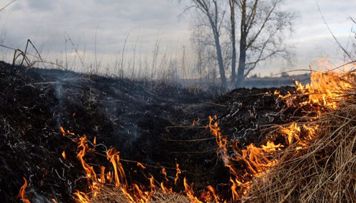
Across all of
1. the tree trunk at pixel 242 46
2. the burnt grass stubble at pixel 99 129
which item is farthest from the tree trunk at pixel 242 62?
the burnt grass stubble at pixel 99 129

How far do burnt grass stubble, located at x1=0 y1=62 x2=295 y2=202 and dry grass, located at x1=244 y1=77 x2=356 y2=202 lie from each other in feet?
6.07

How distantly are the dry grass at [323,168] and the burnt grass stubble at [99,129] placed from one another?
1.85m

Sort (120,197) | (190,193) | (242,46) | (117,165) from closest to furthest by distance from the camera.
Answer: (120,197)
(190,193)
(117,165)
(242,46)

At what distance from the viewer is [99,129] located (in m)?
6.45

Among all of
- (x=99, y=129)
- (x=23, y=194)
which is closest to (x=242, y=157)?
(x=99, y=129)

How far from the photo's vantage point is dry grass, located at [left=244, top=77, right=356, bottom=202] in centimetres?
338

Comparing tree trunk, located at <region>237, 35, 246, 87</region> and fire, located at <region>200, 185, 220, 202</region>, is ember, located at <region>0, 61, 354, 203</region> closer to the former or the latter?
fire, located at <region>200, 185, 220, 202</region>

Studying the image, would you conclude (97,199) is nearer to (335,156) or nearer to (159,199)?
(159,199)

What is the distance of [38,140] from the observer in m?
5.41

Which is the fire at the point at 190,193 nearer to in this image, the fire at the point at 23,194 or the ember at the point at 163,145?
the ember at the point at 163,145

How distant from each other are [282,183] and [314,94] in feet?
Result: 3.12

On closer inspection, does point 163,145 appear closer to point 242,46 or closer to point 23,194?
point 23,194

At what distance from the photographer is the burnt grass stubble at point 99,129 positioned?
4844 mm

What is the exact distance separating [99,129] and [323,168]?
3.69 metres
